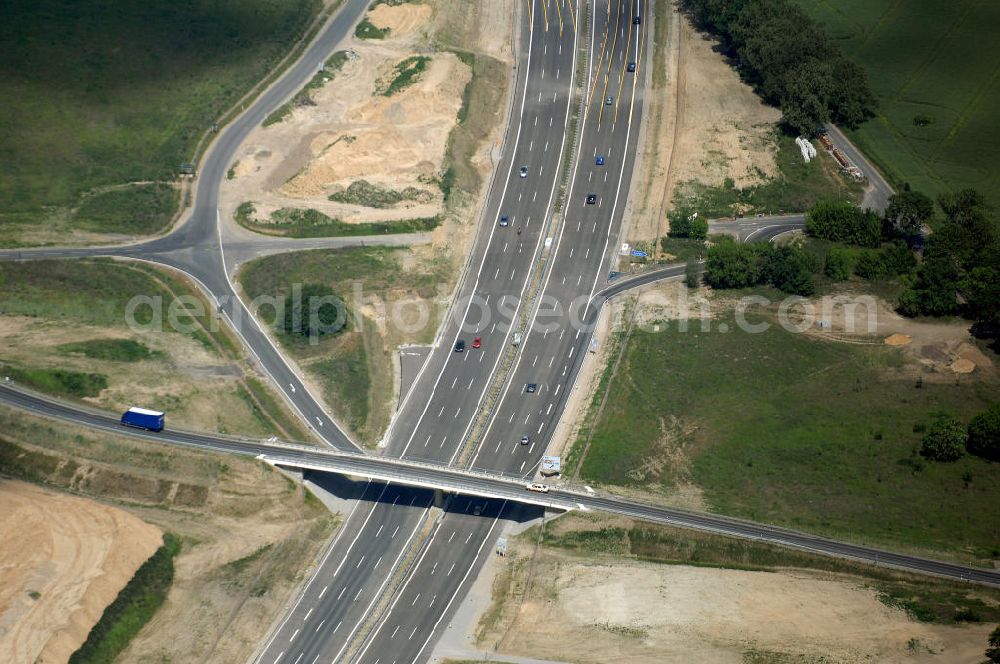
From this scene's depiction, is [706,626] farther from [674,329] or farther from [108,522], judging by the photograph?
[108,522]

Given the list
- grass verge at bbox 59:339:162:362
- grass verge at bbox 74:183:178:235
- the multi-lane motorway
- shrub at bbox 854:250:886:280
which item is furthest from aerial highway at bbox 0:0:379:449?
shrub at bbox 854:250:886:280

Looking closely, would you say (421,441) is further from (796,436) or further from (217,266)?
(796,436)

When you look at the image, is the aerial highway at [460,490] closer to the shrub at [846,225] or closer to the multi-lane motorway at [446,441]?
the multi-lane motorway at [446,441]

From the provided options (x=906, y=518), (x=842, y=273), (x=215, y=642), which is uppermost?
(x=842, y=273)

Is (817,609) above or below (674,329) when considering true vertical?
below

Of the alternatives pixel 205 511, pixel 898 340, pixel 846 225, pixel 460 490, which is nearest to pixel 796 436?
pixel 898 340

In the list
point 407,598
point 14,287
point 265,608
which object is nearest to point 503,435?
point 407,598
